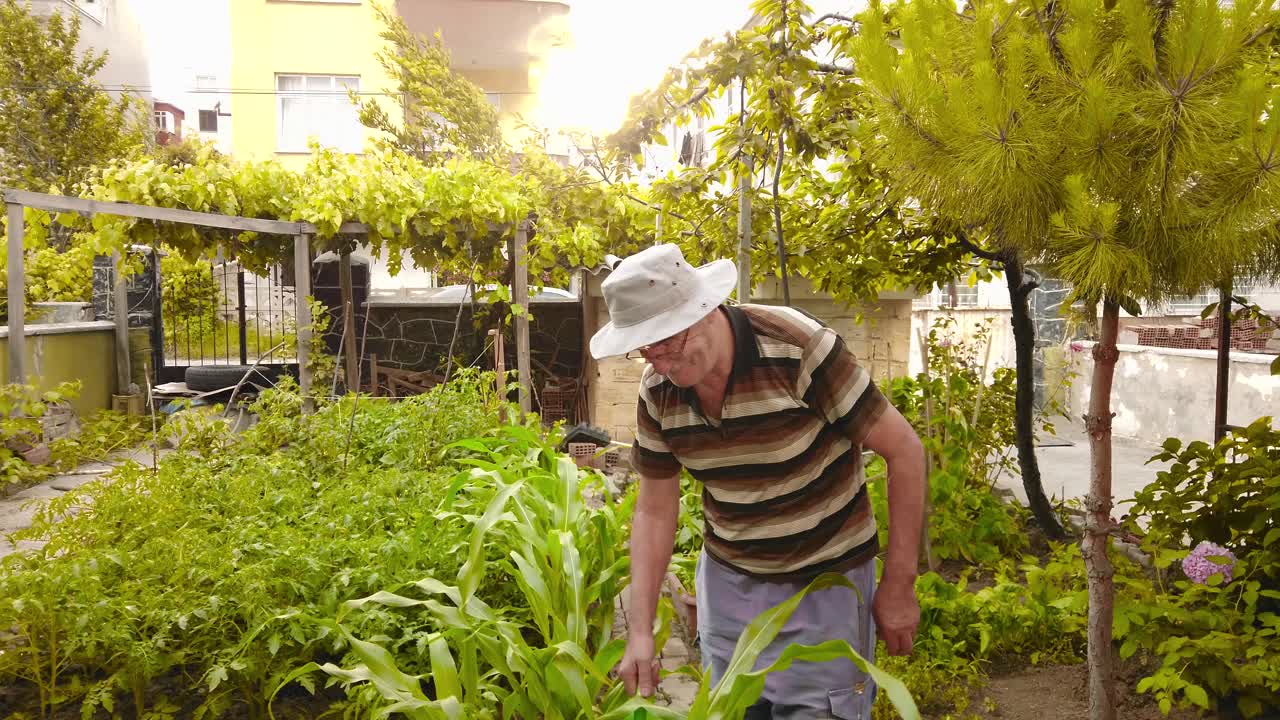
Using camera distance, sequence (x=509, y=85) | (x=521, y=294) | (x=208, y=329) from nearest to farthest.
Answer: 1. (x=521, y=294)
2. (x=208, y=329)
3. (x=509, y=85)

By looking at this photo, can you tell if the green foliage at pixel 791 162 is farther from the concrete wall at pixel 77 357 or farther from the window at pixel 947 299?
the window at pixel 947 299

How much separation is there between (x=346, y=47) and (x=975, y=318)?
39.7 ft

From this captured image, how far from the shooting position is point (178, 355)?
12.6 m

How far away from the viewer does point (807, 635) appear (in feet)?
6.59

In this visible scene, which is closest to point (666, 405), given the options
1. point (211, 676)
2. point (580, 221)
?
point (211, 676)

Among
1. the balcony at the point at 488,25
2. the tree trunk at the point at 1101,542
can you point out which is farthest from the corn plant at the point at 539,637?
the balcony at the point at 488,25

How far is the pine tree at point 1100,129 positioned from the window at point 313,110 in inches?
626

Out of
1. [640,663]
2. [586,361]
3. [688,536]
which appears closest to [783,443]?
[640,663]

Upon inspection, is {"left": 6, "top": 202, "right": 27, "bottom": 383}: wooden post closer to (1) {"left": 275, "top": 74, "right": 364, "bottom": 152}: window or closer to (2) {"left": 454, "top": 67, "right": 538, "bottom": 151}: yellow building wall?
(2) {"left": 454, "top": 67, "right": 538, "bottom": 151}: yellow building wall

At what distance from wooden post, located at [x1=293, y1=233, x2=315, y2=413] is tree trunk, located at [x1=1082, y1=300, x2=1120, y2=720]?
425 centimetres

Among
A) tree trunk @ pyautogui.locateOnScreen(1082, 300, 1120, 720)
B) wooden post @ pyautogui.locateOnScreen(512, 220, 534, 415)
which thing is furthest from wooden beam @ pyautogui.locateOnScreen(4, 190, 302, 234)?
tree trunk @ pyautogui.locateOnScreen(1082, 300, 1120, 720)

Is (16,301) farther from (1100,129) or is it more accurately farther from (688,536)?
(1100,129)

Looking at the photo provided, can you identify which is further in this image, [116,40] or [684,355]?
[116,40]

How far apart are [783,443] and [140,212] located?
5.60m
